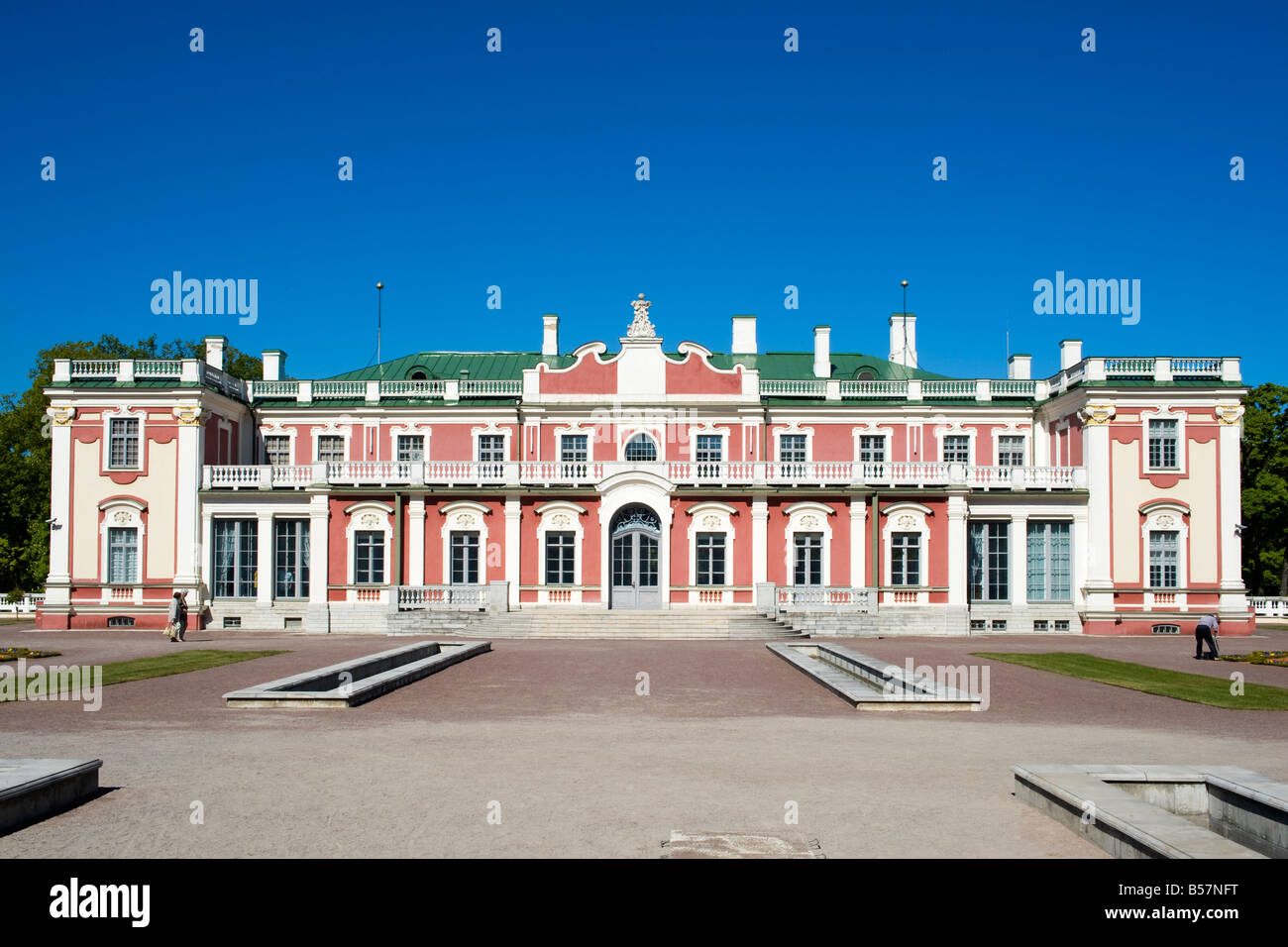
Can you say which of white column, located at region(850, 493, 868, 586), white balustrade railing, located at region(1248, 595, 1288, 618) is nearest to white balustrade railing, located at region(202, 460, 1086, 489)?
white column, located at region(850, 493, 868, 586)

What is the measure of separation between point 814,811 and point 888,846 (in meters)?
Answer: 1.34

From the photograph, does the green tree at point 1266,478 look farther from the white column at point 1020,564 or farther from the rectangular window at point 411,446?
the rectangular window at point 411,446

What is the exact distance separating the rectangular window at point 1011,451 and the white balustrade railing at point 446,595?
72.8 ft

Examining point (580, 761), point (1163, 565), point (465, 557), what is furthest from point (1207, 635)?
point (465, 557)

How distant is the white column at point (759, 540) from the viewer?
39125 mm

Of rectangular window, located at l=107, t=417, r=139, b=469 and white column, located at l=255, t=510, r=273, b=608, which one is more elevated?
rectangular window, located at l=107, t=417, r=139, b=469

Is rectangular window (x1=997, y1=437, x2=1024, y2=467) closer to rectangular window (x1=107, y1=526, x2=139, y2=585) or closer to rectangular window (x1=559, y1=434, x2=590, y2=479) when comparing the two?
rectangular window (x1=559, y1=434, x2=590, y2=479)

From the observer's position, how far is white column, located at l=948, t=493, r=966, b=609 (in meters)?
39.2

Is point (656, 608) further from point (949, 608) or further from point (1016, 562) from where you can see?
point (1016, 562)

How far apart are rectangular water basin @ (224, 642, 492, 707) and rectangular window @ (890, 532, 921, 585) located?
1862 cm

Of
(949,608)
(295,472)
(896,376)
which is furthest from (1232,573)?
(295,472)

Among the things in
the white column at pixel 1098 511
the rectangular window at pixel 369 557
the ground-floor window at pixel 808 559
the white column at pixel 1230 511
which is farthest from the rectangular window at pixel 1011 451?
the rectangular window at pixel 369 557

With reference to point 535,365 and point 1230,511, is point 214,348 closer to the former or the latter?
point 535,365
